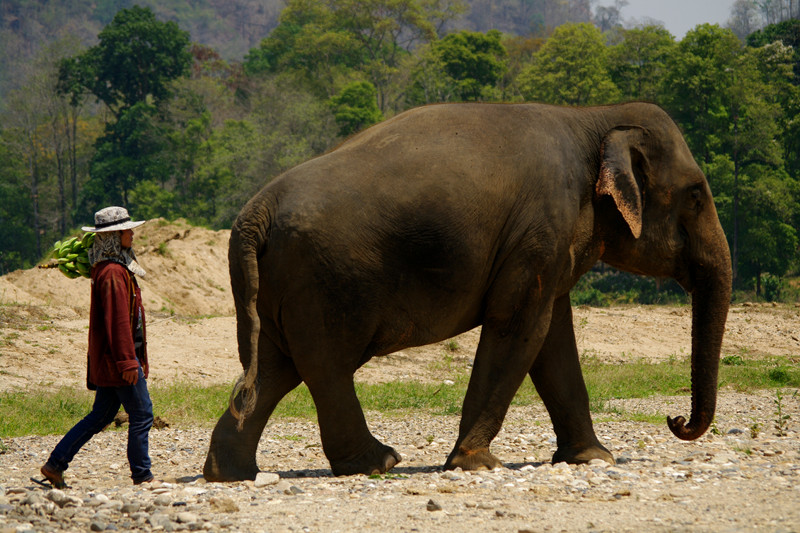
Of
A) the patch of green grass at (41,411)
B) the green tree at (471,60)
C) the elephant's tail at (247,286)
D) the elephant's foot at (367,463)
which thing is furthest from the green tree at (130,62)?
the elephant's foot at (367,463)

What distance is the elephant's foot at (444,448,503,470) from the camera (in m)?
7.32

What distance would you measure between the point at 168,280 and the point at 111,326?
57.4ft

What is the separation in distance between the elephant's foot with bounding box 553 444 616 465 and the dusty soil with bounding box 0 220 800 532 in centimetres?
30

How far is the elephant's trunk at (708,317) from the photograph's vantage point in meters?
8.16

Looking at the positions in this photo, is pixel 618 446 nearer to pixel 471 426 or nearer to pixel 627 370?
pixel 471 426

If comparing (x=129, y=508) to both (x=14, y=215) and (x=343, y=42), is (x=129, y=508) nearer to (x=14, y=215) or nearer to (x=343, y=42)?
(x=14, y=215)

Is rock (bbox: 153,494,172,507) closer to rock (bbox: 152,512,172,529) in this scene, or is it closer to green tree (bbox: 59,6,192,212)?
rock (bbox: 152,512,172,529)

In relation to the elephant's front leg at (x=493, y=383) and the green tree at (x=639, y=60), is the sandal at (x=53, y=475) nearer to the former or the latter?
the elephant's front leg at (x=493, y=383)

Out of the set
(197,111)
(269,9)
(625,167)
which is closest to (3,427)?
(625,167)

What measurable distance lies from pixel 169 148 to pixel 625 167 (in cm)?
5073

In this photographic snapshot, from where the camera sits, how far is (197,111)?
59094 mm

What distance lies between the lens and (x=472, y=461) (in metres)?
7.33

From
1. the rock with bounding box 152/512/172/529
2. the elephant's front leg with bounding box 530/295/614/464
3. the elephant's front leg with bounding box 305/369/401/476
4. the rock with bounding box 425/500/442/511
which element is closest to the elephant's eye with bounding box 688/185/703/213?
the elephant's front leg with bounding box 530/295/614/464

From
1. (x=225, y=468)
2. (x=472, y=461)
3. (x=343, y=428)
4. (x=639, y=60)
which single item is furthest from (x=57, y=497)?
(x=639, y=60)
